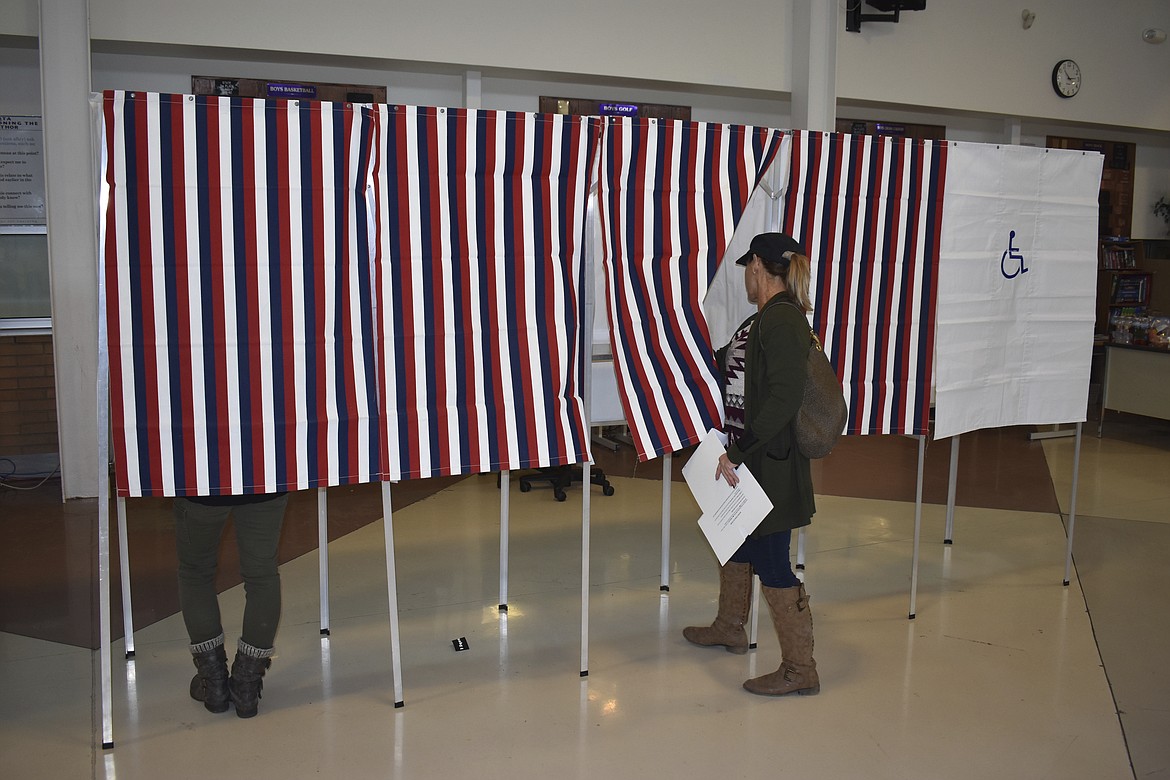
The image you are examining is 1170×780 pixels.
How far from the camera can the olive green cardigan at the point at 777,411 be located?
9.63ft

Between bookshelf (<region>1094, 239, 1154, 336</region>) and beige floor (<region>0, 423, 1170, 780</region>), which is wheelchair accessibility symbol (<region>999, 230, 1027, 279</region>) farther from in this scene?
bookshelf (<region>1094, 239, 1154, 336</region>)

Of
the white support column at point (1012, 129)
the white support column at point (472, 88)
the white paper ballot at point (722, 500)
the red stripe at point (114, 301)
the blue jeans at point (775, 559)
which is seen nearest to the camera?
the red stripe at point (114, 301)

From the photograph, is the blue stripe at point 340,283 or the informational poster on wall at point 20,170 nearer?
the blue stripe at point 340,283

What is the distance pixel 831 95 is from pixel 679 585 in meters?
3.96

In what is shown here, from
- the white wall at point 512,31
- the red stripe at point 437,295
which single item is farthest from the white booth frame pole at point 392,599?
the white wall at point 512,31

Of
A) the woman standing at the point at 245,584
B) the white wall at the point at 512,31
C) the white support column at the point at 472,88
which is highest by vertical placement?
the white wall at the point at 512,31

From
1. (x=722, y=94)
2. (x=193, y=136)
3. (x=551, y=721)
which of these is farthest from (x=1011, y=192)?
(x=722, y=94)

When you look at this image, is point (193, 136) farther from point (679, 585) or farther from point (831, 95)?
point (831, 95)

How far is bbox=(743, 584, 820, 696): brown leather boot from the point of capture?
3086 millimetres

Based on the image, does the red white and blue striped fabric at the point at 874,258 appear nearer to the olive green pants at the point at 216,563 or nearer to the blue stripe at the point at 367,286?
the blue stripe at the point at 367,286

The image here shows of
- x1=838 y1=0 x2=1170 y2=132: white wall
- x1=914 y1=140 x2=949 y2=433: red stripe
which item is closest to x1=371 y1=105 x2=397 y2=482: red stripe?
x1=914 y1=140 x2=949 y2=433: red stripe

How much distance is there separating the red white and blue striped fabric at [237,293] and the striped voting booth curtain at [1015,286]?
2.29 meters

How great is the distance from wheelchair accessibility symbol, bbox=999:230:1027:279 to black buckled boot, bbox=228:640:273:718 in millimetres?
3108

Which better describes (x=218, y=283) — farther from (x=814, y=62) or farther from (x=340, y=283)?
(x=814, y=62)
